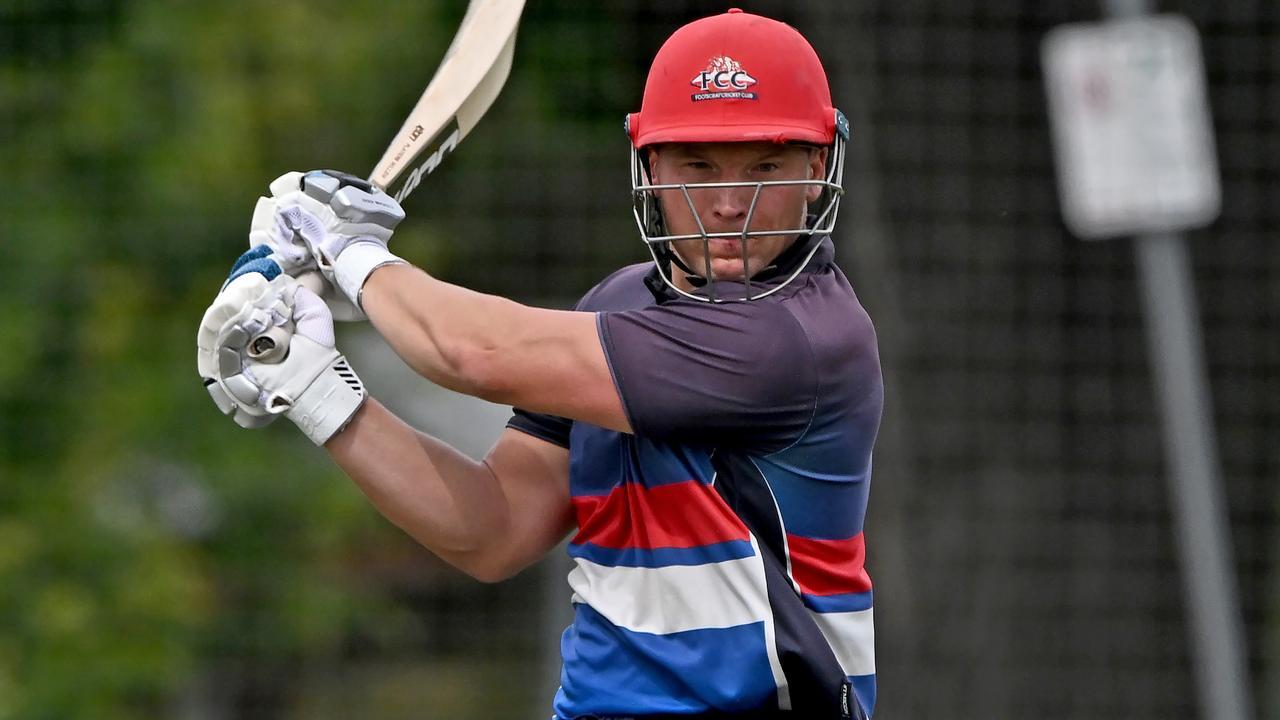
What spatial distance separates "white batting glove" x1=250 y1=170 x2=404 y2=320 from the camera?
9.50 ft

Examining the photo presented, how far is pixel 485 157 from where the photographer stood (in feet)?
22.9

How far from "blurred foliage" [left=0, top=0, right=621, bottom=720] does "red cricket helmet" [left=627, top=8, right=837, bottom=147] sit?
3.90 metres

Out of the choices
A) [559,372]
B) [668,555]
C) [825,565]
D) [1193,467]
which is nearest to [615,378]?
[559,372]

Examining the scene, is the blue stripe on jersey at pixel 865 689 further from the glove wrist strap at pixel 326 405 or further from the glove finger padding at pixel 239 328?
the glove finger padding at pixel 239 328

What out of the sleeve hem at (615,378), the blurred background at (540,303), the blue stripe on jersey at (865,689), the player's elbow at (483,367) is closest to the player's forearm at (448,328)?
the player's elbow at (483,367)

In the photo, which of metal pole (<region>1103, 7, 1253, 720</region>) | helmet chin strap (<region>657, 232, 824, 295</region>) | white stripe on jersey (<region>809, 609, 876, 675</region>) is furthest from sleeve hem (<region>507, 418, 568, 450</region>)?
metal pole (<region>1103, 7, 1253, 720</region>)

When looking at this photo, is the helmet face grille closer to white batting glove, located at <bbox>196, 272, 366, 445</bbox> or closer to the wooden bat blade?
the wooden bat blade

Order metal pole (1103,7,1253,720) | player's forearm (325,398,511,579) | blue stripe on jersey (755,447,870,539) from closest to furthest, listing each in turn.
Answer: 1. blue stripe on jersey (755,447,870,539)
2. player's forearm (325,398,511,579)
3. metal pole (1103,7,1253,720)

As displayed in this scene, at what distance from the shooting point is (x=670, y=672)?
2.81m

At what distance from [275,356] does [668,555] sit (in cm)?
68

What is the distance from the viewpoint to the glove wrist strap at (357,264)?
2.86m

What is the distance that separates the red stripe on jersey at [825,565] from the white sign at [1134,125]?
282cm

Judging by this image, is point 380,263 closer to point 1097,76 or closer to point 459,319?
point 459,319

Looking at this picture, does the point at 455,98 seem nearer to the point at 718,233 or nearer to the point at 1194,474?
the point at 718,233
